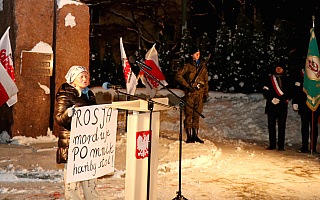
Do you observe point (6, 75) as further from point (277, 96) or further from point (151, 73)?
point (277, 96)

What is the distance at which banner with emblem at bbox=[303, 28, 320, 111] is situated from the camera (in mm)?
10648

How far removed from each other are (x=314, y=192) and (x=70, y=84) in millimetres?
4191

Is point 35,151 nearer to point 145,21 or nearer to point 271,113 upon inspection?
point 271,113

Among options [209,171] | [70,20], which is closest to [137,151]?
[209,171]

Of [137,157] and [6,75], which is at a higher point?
[6,75]

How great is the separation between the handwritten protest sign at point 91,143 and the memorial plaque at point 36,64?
5.36 m

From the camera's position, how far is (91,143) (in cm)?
523

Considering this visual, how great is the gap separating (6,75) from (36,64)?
49.3 inches

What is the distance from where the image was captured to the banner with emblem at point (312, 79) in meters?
10.6

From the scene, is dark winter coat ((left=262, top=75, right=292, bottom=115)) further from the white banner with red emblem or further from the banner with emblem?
the white banner with red emblem

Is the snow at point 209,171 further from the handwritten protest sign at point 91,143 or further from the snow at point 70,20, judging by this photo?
the snow at point 70,20

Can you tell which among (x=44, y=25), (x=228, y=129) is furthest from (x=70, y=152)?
(x=228, y=129)

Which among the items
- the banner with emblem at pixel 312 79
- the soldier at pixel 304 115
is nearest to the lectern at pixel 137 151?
the banner with emblem at pixel 312 79

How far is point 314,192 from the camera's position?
6.96 m
